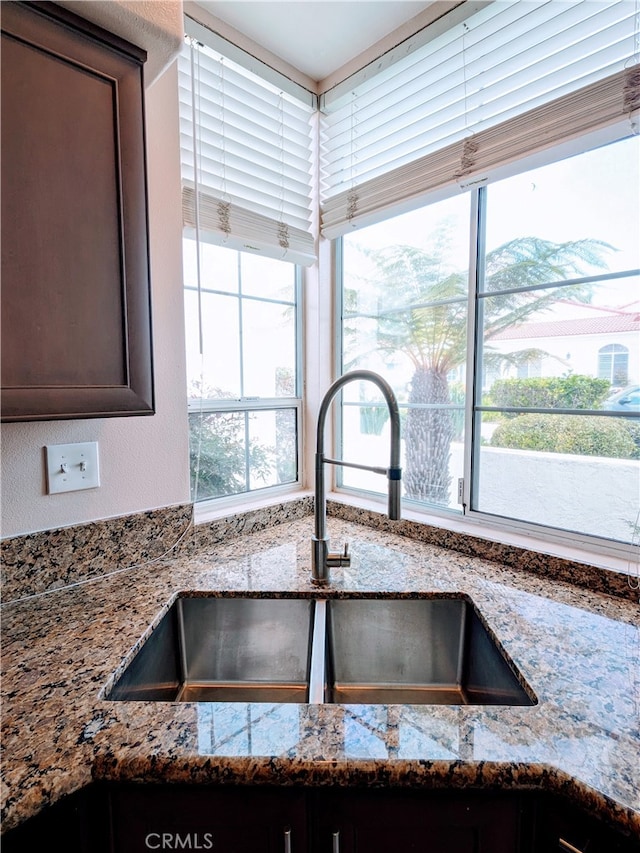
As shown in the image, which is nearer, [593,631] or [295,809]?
[295,809]

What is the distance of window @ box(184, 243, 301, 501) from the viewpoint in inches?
55.9

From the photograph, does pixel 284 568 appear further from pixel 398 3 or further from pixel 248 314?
pixel 398 3

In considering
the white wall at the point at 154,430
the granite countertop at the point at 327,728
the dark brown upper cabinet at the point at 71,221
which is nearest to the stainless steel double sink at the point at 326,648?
the granite countertop at the point at 327,728

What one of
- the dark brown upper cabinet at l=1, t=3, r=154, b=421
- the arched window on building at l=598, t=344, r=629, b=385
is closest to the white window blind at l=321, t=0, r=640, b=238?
the arched window on building at l=598, t=344, r=629, b=385

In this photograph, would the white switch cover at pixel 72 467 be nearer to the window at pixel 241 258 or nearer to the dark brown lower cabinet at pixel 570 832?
the window at pixel 241 258

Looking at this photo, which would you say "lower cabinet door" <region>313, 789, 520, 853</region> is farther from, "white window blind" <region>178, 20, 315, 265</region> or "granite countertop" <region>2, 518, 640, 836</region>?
"white window blind" <region>178, 20, 315, 265</region>

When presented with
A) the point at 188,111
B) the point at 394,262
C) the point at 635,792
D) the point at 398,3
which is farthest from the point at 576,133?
the point at 635,792

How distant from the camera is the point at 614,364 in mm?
1075

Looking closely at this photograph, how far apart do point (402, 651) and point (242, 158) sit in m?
1.65

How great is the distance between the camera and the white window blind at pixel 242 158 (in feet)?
4.24

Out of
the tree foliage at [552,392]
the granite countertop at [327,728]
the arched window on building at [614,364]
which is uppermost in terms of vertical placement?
the arched window on building at [614,364]

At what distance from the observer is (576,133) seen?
1037 millimetres

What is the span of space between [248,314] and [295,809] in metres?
1.42

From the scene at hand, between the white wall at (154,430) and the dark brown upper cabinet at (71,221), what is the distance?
10.2 inches
